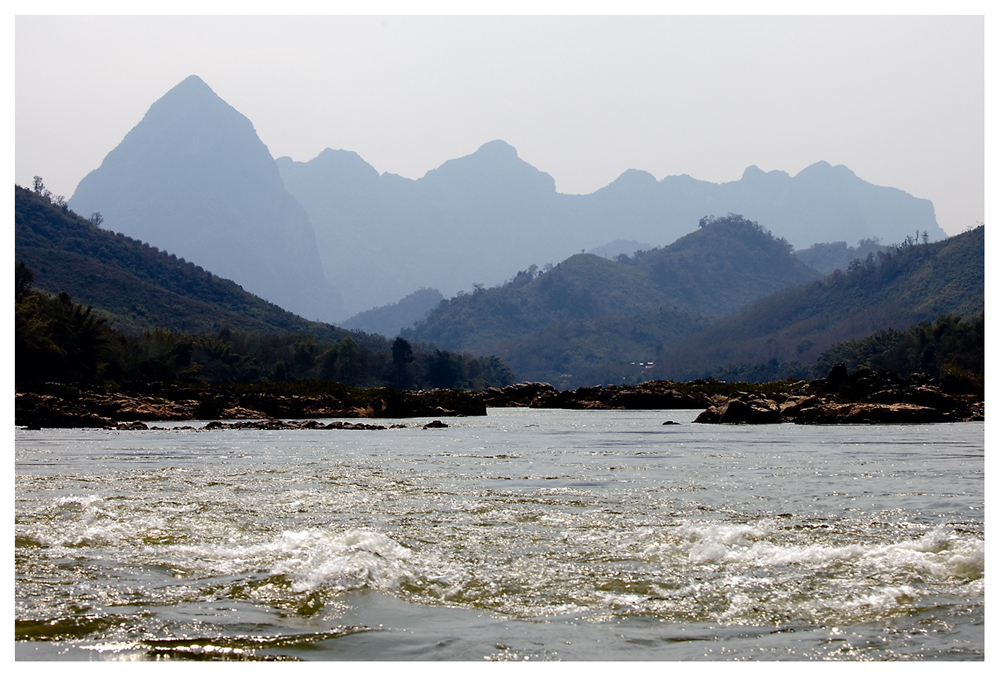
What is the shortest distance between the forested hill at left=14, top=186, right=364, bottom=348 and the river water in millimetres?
100420

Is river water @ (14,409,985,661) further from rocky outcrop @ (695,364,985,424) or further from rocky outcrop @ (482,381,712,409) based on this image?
rocky outcrop @ (482,381,712,409)

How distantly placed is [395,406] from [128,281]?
9655 centimetres

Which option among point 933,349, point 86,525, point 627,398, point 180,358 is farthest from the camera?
point 933,349

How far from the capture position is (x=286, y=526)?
34.4 feet

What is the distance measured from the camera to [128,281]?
5113 inches

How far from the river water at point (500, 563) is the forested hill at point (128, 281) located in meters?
100

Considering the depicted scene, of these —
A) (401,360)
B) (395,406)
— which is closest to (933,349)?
(395,406)

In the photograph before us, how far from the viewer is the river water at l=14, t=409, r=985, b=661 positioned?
6.17 meters

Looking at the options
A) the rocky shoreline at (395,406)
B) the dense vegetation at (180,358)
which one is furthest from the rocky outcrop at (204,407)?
the dense vegetation at (180,358)

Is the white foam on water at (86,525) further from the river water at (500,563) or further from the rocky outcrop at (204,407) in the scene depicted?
the rocky outcrop at (204,407)

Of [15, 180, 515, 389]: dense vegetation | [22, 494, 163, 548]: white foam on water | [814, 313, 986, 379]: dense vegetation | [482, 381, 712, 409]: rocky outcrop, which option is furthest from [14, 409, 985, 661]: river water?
[814, 313, 986, 379]: dense vegetation

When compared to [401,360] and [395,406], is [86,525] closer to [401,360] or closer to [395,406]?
[395,406]

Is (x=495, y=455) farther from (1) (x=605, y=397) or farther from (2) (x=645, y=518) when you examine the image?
(1) (x=605, y=397)

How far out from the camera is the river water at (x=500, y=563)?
617 centimetres
